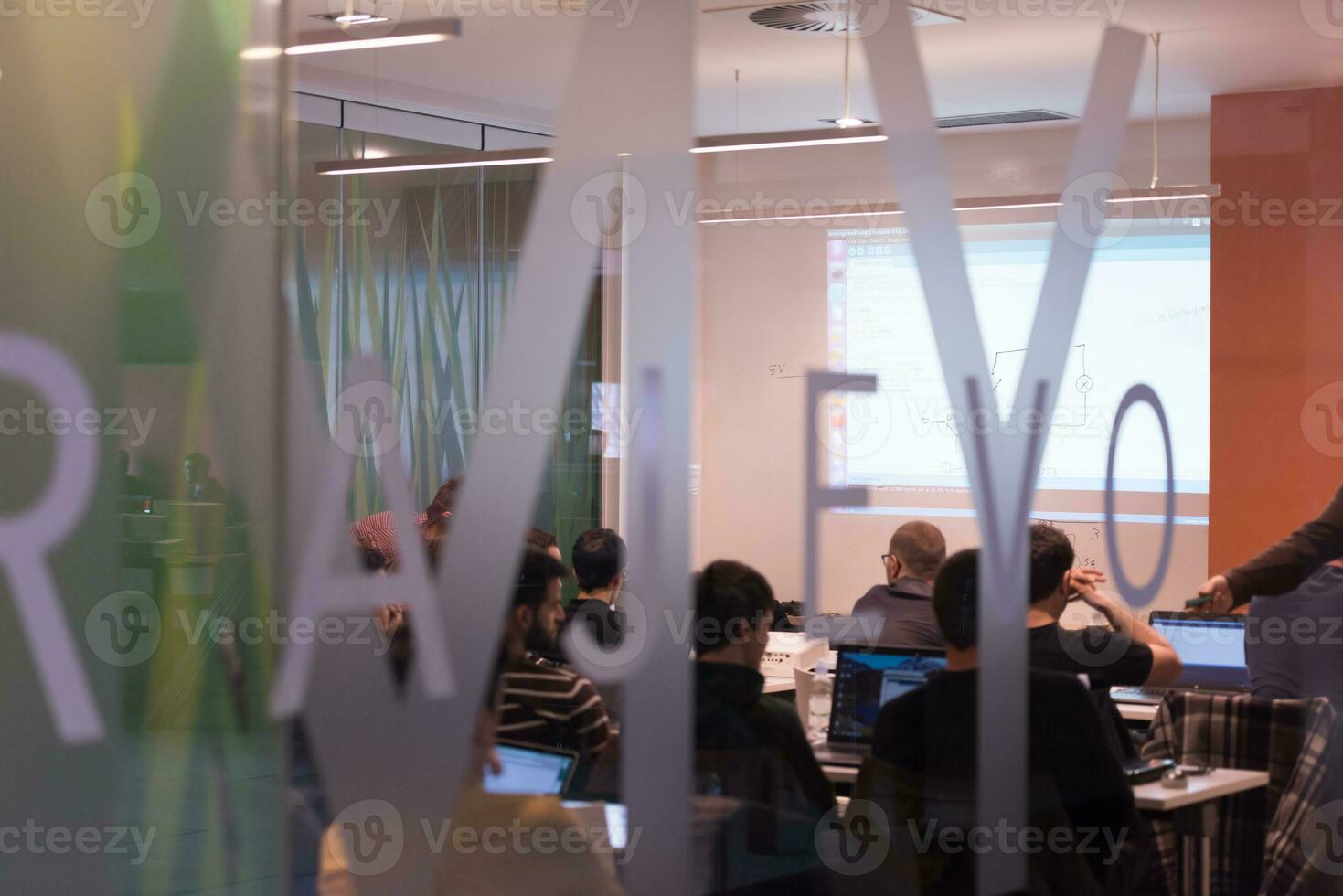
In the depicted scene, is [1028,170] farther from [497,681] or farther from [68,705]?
[68,705]

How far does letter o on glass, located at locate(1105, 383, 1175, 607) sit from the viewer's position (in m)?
3.58

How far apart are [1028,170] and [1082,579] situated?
98 centimetres

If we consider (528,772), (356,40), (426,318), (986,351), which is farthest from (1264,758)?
(356,40)

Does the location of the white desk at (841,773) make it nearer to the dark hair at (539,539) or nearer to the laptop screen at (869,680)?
the laptop screen at (869,680)

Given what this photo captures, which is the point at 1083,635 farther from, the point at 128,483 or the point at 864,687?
the point at 128,483

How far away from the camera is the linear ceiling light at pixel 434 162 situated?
3.03 metres

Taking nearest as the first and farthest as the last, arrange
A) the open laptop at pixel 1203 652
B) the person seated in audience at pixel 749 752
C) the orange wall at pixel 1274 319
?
the person seated in audience at pixel 749 752
the open laptop at pixel 1203 652
the orange wall at pixel 1274 319

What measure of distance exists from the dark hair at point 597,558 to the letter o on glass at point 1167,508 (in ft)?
4.08

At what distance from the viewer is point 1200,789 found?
11.6 ft

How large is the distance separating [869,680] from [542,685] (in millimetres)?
802

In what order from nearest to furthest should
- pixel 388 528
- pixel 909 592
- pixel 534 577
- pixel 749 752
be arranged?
pixel 388 528 < pixel 534 577 < pixel 749 752 < pixel 909 592

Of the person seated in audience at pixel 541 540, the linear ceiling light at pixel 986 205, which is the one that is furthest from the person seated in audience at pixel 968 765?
the person seated in audience at pixel 541 540

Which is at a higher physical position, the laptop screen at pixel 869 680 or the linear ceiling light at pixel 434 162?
the linear ceiling light at pixel 434 162

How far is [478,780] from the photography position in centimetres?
296
